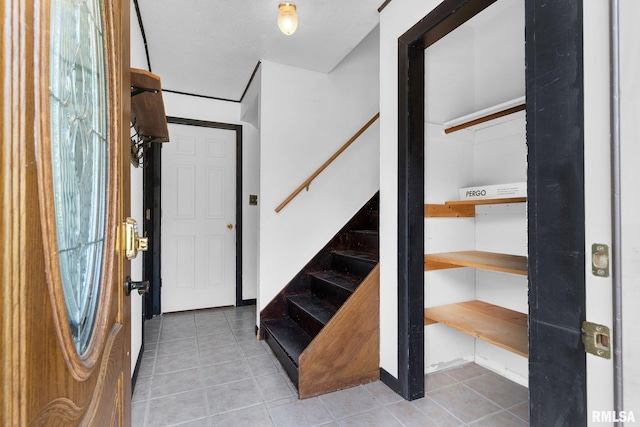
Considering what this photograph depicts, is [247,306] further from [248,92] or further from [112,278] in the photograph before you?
[112,278]

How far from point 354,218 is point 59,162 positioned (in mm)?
2803

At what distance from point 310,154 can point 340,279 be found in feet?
3.96

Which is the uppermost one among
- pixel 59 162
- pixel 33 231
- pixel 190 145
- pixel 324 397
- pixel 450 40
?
pixel 450 40

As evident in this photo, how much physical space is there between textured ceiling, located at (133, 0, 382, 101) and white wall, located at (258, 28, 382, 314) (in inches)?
9.5

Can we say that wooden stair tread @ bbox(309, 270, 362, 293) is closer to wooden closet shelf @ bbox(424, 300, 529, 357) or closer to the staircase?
the staircase

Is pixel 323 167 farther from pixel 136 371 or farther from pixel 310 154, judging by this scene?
pixel 136 371

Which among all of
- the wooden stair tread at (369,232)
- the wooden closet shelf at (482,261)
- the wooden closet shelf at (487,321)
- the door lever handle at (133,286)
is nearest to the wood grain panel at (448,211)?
the wooden closet shelf at (482,261)

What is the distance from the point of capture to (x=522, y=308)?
6.65 ft

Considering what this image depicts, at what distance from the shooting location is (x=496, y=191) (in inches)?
74.7

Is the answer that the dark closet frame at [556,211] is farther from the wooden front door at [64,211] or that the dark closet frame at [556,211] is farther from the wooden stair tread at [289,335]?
the wooden stair tread at [289,335]

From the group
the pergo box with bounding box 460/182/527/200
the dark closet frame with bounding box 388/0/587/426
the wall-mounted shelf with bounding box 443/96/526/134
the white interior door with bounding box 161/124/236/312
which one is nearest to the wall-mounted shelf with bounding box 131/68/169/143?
the white interior door with bounding box 161/124/236/312

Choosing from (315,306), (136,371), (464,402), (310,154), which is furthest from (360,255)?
(136,371)

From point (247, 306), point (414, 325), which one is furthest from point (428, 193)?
point (247, 306)

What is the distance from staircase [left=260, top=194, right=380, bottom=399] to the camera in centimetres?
197
